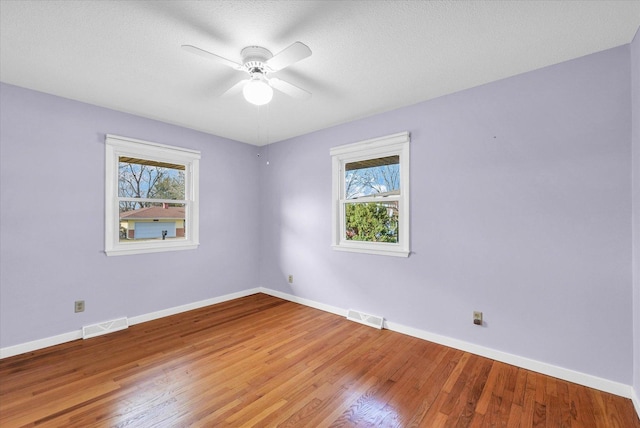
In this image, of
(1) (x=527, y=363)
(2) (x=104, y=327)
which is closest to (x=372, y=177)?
(1) (x=527, y=363)

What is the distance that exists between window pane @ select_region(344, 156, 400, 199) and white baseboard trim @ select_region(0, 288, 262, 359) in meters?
2.42

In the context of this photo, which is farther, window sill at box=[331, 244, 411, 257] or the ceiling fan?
window sill at box=[331, 244, 411, 257]

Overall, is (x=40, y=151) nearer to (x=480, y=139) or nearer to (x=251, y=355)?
(x=251, y=355)

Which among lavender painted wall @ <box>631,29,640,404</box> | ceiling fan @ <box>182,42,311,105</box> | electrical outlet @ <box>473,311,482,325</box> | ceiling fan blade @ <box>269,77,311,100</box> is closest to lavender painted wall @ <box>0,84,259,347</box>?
ceiling fan @ <box>182,42,311,105</box>

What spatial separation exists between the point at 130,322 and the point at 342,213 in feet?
9.60

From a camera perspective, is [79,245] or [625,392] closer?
[625,392]

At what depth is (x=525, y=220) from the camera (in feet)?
7.91

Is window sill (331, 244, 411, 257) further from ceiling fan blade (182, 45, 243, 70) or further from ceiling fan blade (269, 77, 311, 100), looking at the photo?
ceiling fan blade (182, 45, 243, 70)

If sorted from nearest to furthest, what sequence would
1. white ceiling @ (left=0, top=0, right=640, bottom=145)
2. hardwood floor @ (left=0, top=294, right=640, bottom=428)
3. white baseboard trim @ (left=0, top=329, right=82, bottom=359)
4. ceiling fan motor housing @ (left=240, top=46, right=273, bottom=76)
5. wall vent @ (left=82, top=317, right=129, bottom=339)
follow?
white ceiling @ (left=0, top=0, right=640, bottom=145) < hardwood floor @ (left=0, top=294, right=640, bottom=428) < ceiling fan motor housing @ (left=240, top=46, right=273, bottom=76) < white baseboard trim @ (left=0, top=329, right=82, bottom=359) < wall vent @ (left=82, top=317, right=129, bottom=339)

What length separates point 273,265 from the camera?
4.63m

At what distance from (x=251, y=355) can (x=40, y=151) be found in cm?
289

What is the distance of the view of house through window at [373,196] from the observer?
11.1 ft

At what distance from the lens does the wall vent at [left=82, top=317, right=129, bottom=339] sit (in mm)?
2977

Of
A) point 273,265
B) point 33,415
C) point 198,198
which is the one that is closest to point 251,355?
point 33,415
